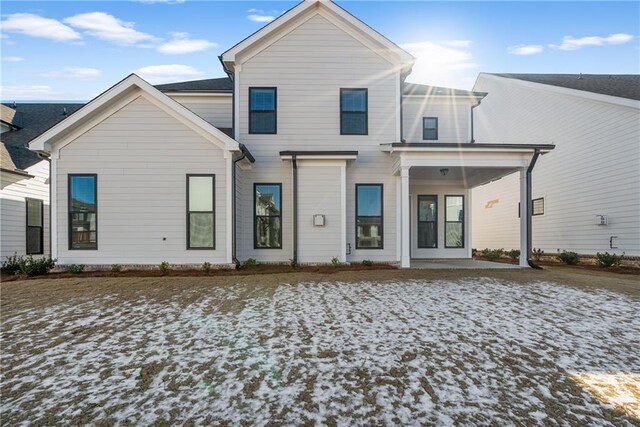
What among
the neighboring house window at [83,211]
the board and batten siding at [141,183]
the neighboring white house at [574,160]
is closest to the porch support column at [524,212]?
the neighboring white house at [574,160]

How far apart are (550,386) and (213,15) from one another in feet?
45.2

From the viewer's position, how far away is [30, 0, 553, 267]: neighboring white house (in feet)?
30.3

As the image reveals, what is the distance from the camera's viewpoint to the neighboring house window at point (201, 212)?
9.34 m

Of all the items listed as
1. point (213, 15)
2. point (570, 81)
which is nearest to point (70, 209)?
point (213, 15)

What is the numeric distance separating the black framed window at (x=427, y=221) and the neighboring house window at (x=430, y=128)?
7.08 ft

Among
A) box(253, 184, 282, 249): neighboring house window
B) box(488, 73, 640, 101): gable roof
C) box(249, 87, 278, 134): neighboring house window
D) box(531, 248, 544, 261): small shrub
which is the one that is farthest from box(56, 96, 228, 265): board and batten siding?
box(488, 73, 640, 101): gable roof

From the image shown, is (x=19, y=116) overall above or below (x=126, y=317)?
above

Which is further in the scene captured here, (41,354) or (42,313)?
(42,313)

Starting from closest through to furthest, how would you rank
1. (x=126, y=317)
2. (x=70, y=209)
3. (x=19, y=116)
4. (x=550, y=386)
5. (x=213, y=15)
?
(x=550, y=386)
(x=126, y=317)
(x=70, y=209)
(x=213, y=15)
(x=19, y=116)

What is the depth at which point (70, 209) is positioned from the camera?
362 inches

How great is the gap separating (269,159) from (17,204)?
325 inches

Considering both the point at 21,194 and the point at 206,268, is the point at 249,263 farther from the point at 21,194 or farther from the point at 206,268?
the point at 21,194

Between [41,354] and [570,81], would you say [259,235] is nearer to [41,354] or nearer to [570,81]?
[41,354]

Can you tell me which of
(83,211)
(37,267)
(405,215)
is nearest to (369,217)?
(405,215)
